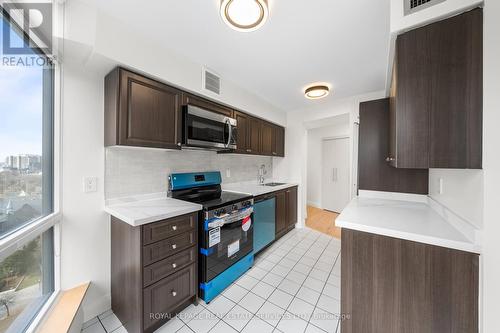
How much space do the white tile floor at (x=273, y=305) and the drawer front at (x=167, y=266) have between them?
445 mm

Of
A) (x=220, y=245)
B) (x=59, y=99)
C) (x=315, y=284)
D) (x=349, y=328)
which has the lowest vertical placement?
(x=315, y=284)

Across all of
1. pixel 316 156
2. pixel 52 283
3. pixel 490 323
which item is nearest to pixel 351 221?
pixel 490 323

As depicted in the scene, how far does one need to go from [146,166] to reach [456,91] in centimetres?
246

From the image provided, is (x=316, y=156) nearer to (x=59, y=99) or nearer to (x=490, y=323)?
(x=490, y=323)

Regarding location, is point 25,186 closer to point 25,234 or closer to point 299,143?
point 25,234

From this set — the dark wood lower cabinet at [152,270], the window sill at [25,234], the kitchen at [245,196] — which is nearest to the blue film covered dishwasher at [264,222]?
the kitchen at [245,196]

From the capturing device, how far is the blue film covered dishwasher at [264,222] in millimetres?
2537

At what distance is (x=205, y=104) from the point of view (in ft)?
7.25

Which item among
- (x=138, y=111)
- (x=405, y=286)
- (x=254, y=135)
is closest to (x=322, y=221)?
(x=254, y=135)

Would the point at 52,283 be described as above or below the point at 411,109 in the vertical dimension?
below

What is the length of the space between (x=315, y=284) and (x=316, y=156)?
405cm

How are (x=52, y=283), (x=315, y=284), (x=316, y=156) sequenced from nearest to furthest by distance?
1. (x=52, y=283)
2. (x=315, y=284)
3. (x=316, y=156)

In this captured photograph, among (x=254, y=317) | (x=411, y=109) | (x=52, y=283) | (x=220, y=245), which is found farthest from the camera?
(x=220, y=245)

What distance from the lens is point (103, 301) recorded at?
1.66m
